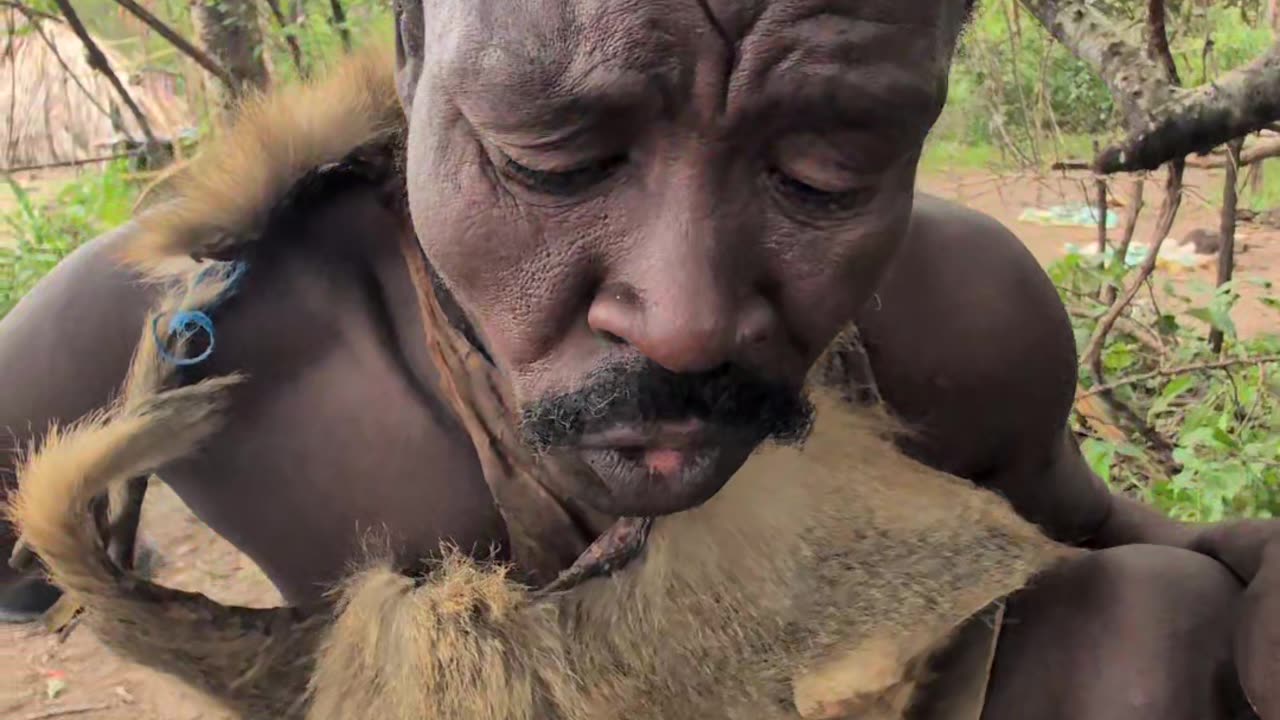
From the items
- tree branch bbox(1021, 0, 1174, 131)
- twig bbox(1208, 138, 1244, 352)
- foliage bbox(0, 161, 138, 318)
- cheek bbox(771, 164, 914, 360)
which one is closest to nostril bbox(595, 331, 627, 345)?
cheek bbox(771, 164, 914, 360)

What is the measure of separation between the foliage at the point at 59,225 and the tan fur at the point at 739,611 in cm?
269

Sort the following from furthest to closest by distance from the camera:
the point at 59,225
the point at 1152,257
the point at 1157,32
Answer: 1. the point at 59,225
2. the point at 1152,257
3. the point at 1157,32

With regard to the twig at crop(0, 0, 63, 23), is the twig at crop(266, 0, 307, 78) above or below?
below

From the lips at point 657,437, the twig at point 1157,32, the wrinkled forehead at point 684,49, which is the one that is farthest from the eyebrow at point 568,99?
the twig at point 1157,32

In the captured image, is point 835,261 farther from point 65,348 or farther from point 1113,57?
point 65,348

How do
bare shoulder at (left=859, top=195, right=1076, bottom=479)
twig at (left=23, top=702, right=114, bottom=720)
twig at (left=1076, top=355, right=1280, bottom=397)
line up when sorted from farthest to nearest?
twig at (left=23, top=702, right=114, bottom=720) → twig at (left=1076, top=355, right=1280, bottom=397) → bare shoulder at (left=859, top=195, right=1076, bottom=479)

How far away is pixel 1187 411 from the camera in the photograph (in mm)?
2568

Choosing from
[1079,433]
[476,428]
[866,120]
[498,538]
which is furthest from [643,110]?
[1079,433]

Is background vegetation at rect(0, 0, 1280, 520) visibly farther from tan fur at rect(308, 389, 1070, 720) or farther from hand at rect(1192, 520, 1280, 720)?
hand at rect(1192, 520, 1280, 720)

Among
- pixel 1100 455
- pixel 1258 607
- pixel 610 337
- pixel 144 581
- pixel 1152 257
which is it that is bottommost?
pixel 1100 455

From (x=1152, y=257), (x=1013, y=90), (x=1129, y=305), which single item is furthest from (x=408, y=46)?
(x=1013, y=90)

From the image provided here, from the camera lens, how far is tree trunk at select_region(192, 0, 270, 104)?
284cm

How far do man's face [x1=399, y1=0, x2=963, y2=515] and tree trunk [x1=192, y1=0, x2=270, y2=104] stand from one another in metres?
2.19

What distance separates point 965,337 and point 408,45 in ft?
2.35
